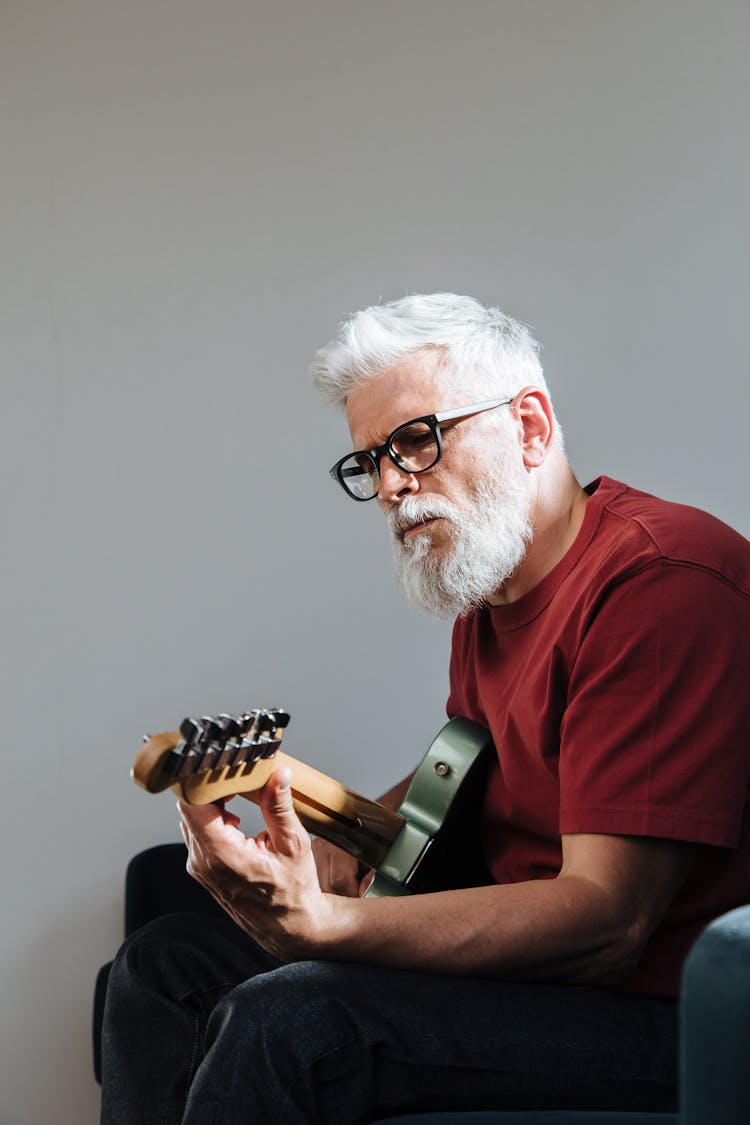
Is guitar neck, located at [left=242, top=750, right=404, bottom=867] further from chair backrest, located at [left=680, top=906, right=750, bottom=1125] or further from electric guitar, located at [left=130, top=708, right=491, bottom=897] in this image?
chair backrest, located at [left=680, top=906, right=750, bottom=1125]

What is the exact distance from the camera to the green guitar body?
1.62 m

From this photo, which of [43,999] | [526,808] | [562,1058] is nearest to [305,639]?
[43,999]

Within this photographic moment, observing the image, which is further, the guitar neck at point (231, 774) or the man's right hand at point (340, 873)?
the man's right hand at point (340, 873)

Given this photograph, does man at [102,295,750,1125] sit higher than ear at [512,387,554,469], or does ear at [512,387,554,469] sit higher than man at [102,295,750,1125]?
ear at [512,387,554,469]

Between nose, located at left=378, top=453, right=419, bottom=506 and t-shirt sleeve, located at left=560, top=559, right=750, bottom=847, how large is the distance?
1.27ft

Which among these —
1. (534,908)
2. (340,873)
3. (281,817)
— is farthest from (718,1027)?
(340,873)

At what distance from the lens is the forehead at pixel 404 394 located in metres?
1.65

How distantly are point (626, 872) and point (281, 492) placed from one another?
1528mm

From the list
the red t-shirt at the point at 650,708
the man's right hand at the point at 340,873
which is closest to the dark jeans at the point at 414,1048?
the red t-shirt at the point at 650,708

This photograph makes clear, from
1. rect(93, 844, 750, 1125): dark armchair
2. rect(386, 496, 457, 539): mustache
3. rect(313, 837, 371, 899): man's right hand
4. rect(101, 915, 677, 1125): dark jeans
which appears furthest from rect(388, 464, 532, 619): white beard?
rect(93, 844, 750, 1125): dark armchair

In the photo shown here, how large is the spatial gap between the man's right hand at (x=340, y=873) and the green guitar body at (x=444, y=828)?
0.18 meters

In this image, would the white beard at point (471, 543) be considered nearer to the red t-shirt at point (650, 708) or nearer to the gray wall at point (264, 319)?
the red t-shirt at point (650, 708)

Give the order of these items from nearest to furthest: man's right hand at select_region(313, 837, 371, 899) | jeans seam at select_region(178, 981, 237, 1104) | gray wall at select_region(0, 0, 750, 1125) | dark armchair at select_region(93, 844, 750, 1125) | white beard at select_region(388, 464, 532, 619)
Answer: dark armchair at select_region(93, 844, 750, 1125) → jeans seam at select_region(178, 981, 237, 1104) → white beard at select_region(388, 464, 532, 619) → man's right hand at select_region(313, 837, 371, 899) → gray wall at select_region(0, 0, 750, 1125)

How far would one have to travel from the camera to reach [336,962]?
1.23 m
